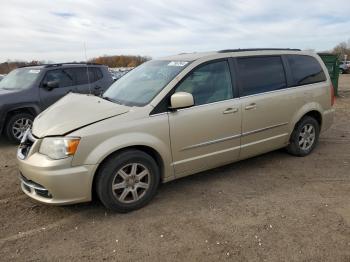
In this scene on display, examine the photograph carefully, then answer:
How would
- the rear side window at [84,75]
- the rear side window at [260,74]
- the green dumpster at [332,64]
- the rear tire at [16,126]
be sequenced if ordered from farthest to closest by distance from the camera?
the green dumpster at [332,64], the rear side window at [84,75], the rear tire at [16,126], the rear side window at [260,74]

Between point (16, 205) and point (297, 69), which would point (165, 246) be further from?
point (297, 69)

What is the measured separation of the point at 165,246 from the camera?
10.5 feet

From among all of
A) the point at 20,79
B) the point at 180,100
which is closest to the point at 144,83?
the point at 180,100

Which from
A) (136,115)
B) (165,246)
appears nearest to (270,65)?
(136,115)

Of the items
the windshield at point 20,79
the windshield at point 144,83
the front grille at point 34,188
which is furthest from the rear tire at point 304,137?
the windshield at point 20,79

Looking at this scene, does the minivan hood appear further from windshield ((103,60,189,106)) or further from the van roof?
the van roof

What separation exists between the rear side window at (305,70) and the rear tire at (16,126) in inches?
213

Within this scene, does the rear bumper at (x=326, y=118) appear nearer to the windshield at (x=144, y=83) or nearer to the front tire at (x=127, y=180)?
the windshield at (x=144, y=83)

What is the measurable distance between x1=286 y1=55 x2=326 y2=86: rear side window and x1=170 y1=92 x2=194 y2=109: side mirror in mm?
2177

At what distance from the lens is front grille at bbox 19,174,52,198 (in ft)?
11.7

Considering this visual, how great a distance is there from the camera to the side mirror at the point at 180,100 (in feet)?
12.6

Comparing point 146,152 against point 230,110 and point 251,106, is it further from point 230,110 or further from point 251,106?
point 251,106

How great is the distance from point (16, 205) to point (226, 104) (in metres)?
2.86

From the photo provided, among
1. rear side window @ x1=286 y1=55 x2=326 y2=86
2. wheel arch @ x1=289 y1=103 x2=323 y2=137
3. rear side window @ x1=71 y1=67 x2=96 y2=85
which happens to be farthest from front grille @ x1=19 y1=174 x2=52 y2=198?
rear side window @ x1=71 y1=67 x2=96 y2=85
